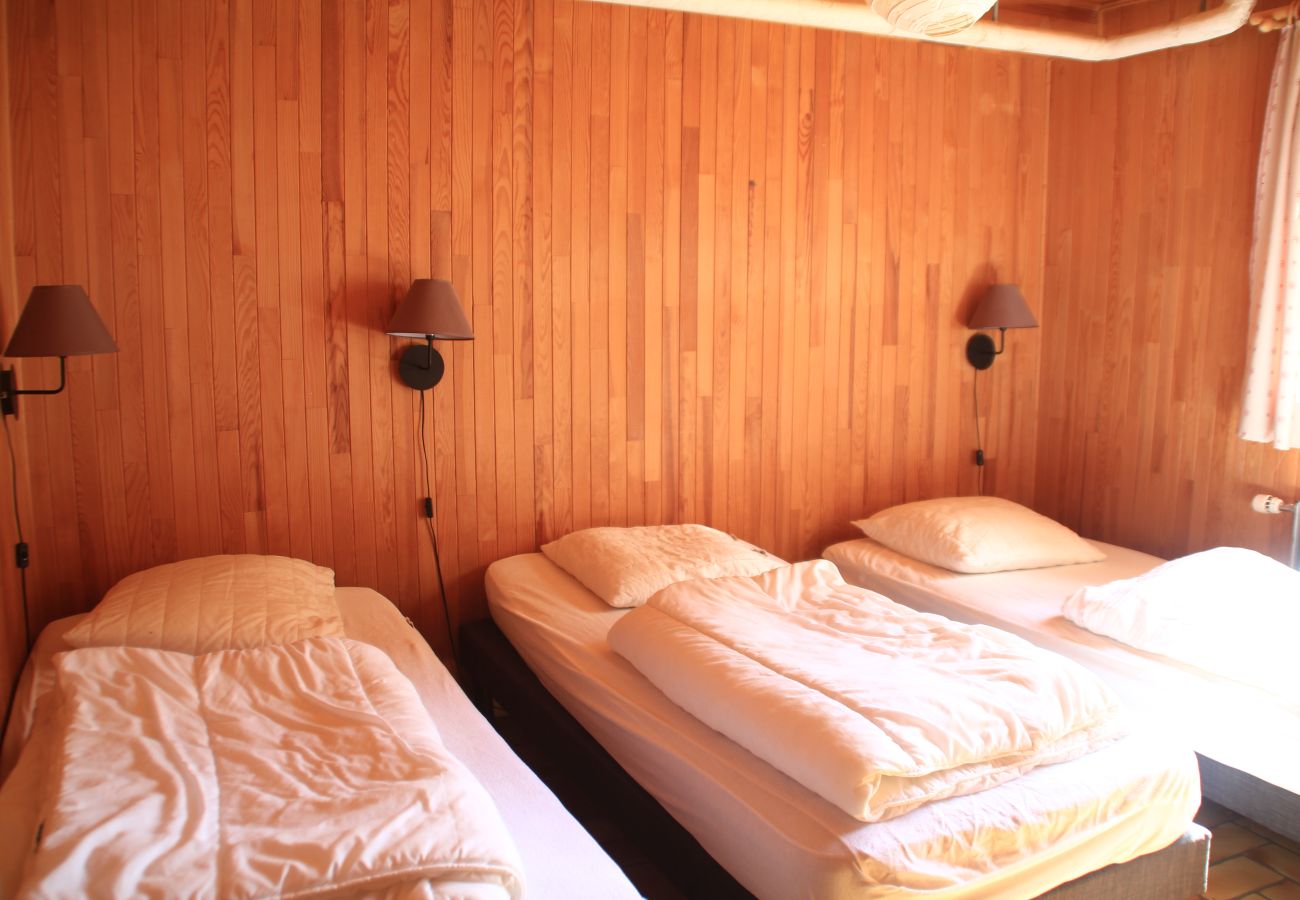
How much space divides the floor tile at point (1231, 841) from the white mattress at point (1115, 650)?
0.34m

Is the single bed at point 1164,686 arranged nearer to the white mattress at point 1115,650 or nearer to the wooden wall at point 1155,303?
the white mattress at point 1115,650

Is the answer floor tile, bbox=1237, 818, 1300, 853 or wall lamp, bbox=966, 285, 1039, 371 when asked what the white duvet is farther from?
wall lamp, bbox=966, 285, 1039, 371

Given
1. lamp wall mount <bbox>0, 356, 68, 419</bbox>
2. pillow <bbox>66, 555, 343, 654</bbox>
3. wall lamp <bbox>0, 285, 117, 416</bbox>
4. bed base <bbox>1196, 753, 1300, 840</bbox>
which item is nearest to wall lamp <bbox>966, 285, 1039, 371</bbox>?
bed base <bbox>1196, 753, 1300, 840</bbox>

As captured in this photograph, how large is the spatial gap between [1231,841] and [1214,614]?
58cm

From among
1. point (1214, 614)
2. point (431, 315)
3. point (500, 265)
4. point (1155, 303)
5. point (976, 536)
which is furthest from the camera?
point (1155, 303)

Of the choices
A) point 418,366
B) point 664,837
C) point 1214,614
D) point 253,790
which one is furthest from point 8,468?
point 1214,614

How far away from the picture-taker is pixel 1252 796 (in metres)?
2.13

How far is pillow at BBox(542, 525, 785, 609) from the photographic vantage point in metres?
2.77

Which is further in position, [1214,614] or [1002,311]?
[1002,311]

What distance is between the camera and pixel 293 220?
2.79m

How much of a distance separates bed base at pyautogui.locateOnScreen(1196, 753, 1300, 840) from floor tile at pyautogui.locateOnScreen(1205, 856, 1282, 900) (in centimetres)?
15

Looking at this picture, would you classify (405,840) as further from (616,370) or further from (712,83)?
(712,83)

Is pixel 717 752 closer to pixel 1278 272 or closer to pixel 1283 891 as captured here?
pixel 1283 891

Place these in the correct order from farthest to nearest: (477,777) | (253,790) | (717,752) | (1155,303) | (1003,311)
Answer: (1003,311) → (1155,303) → (717,752) → (477,777) → (253,790)
